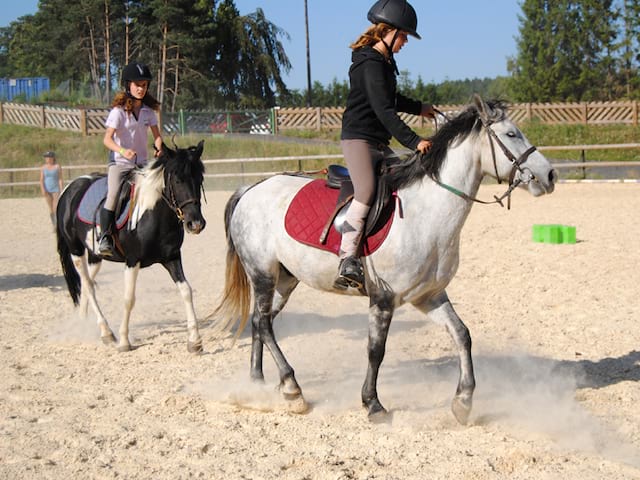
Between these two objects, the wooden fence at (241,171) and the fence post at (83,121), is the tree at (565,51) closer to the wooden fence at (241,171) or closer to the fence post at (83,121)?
the wooden fence at (241,171)

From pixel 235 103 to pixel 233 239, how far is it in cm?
3956

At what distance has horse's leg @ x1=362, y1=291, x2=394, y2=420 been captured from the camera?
5.09 meters

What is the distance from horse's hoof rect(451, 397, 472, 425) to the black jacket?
5.64 feet

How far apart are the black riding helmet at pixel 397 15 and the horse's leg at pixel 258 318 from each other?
2.13m

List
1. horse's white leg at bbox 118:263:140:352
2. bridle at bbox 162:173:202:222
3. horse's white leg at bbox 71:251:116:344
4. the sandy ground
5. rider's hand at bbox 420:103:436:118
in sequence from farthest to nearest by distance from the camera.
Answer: horse's white leg at bbox 71:251:116:344, horse's white leg at bbox 118:263:140:352, bridle at bbox 162:173:202:222, rider's hand at bbox 420:103:436:118, the sandy ground

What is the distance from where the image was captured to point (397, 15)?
16.1 ft

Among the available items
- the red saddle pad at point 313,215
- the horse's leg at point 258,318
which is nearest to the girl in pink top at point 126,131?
the horse's leg at point 258,318

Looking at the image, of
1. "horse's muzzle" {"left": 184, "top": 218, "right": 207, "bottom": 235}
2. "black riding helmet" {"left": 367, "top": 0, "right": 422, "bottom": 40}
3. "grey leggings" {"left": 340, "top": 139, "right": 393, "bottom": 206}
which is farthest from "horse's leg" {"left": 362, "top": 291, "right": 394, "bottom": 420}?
"horse's muzzle" {"left": 184, "top": 218, "right": 207, "bottom": 235}

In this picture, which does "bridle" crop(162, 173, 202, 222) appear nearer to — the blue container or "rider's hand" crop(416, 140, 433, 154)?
"rider's hand" crop(416, 140, 433, 154)

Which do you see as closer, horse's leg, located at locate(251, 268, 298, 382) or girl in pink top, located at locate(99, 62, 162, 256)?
horse's leg, located at locate(251, 268, 298, 382)

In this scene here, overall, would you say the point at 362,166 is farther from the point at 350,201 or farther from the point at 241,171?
the point at 241,171

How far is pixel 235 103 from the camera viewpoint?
4466 centimetres

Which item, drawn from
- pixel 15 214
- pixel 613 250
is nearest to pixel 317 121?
pixel 15 214

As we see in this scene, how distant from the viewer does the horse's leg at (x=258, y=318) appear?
Answer: 5.96m
